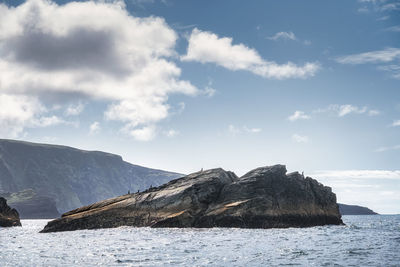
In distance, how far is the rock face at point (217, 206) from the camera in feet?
182

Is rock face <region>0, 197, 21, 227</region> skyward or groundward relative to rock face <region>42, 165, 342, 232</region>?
groundward

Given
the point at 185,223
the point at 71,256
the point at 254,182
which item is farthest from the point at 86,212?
the point at 71,256

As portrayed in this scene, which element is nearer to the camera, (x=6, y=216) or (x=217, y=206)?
(x=217, y=206)

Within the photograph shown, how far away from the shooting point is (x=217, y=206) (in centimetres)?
5766

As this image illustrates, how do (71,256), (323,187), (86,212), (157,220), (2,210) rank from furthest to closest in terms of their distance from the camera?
(2,210) < (323,187) < (86,212) < (157,220) < (71,256)

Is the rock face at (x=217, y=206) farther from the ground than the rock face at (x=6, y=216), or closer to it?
farther from the ground

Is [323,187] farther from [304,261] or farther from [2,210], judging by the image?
[2,210]

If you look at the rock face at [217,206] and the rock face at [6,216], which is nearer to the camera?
the rock face at [217,206]

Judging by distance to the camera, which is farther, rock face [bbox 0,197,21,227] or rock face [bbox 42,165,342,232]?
rock face [bbox 0,197,21,227]

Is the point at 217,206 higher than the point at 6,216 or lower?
A: higher

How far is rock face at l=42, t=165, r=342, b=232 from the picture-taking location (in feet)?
182

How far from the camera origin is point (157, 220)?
58.2m

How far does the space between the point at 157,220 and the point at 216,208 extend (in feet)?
31.5

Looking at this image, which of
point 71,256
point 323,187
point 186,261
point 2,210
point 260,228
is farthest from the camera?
point 2,210
